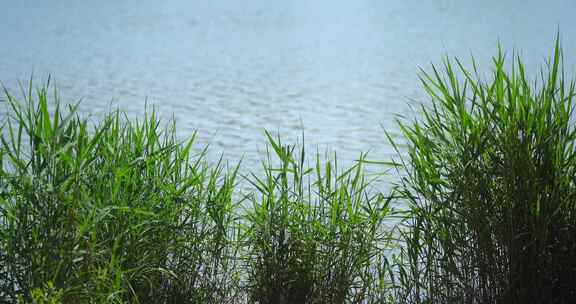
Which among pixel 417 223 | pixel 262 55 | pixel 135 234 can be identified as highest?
pixel 262 55

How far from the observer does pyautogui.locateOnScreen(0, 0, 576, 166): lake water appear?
31.4 feet

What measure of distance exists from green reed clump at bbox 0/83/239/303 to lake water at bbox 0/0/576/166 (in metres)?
1.33

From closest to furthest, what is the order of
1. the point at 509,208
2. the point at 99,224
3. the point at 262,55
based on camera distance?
the point at 99,224 < the point at 509,208 < the point at 262,55

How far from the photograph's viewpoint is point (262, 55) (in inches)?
623

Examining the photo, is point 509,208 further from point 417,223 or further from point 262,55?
point 262,55

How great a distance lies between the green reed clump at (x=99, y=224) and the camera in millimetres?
2109

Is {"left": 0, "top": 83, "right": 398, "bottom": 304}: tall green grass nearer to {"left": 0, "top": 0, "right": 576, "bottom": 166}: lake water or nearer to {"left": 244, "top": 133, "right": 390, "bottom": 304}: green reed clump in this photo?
{"left": 244, "top": 133, "right": 390, "bottom": 304}: green reed clump

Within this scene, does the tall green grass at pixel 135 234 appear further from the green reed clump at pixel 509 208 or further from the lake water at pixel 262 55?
the lake water at pixel 262 55

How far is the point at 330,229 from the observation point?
259cm

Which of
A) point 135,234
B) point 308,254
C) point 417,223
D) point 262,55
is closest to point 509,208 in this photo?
point 417,223

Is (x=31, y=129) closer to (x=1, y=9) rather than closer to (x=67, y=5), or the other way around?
(x=1, y=9)

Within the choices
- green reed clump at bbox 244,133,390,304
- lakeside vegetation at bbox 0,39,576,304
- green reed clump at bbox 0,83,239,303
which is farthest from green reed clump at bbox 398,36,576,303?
green reed clump at bbox 0,83,239,303

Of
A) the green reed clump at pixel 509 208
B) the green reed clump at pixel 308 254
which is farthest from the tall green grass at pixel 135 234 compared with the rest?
the green reed clump at pixel 509 208

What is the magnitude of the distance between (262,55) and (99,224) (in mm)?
13707
